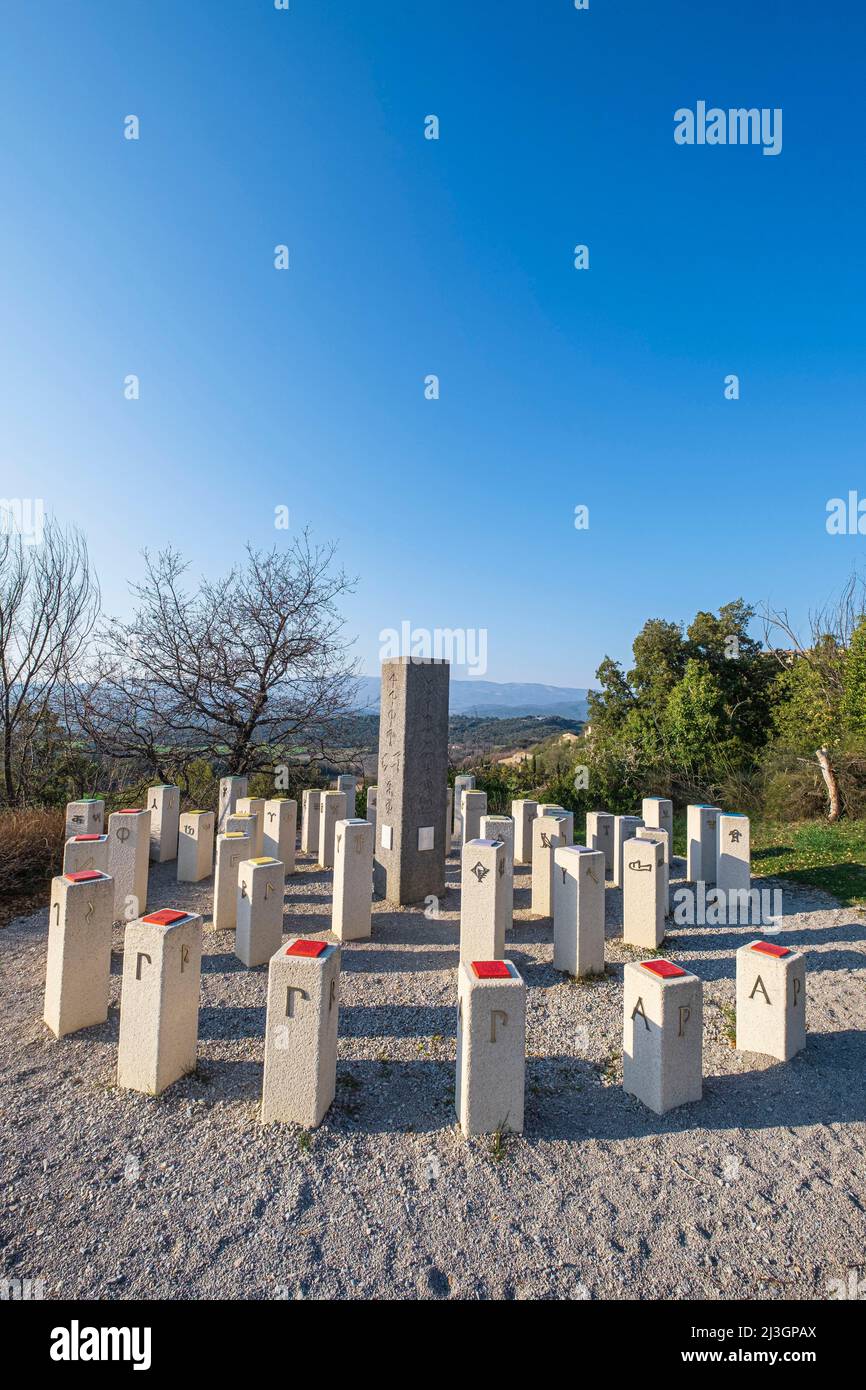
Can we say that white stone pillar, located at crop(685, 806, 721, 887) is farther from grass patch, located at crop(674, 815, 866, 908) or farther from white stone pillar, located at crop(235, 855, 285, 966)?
white stone pillar, located at crop(235, 855, 285, 966)

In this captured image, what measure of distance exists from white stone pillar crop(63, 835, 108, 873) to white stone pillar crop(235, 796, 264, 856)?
1.65m

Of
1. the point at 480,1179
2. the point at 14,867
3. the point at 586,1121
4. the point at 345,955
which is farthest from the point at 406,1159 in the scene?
the point at 14,867

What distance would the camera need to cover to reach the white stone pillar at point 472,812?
823cm

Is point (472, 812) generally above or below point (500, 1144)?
above

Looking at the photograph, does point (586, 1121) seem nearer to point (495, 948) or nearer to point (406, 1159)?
point (406, 1159)

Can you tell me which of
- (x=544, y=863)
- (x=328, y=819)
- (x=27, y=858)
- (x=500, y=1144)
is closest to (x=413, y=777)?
(x=544, y=863)

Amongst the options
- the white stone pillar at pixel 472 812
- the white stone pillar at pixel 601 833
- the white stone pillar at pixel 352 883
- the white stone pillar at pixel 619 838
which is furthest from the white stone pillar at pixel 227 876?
the white stone pillar at pixel 619 838

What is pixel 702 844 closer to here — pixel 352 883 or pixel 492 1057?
pixel 352 883

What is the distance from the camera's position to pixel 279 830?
745 cm

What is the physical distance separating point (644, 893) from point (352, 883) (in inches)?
106

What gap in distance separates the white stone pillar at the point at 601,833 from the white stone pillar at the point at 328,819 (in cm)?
315

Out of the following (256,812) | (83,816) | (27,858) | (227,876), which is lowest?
(27,858)

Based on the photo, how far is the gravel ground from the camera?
2.35 m
